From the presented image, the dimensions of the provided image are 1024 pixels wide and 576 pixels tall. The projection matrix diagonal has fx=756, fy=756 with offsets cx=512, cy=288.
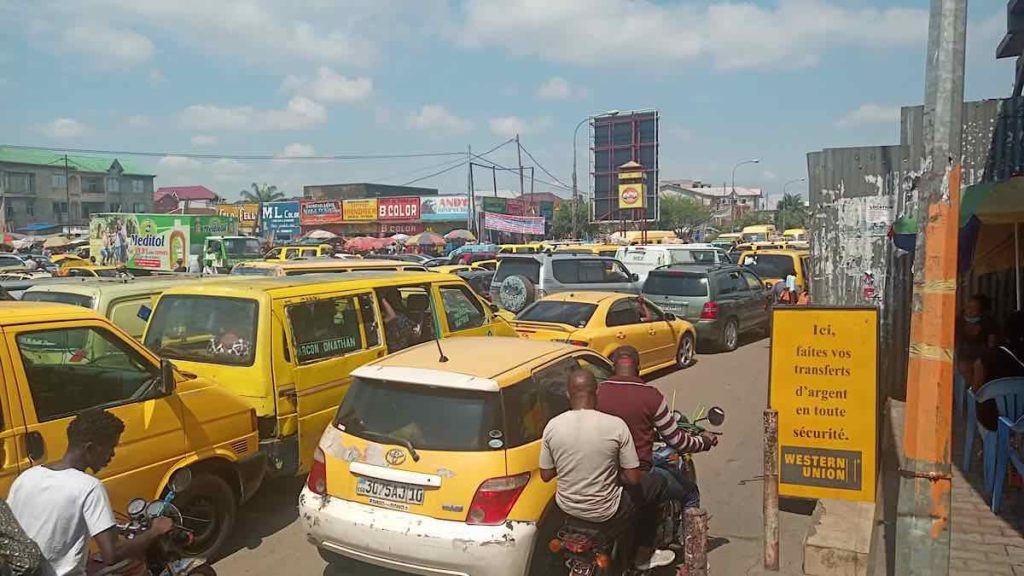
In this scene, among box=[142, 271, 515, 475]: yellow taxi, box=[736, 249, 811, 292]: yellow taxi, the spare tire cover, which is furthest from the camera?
box=[736, 249, 811, 292]: yellow taxi

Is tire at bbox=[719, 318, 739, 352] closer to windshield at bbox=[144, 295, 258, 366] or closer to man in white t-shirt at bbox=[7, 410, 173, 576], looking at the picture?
windshield at bbox=[144, 295, 258, 366]

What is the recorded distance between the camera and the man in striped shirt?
4578mm

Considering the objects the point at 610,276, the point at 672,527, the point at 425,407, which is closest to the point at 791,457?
the point at 672,527

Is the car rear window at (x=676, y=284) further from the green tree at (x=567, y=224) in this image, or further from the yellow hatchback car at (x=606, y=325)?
the green tree at (x=567, y=224)

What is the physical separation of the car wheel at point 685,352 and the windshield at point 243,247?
2099 cm

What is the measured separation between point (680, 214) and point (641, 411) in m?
82.0

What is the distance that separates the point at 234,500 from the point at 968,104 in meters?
8.51

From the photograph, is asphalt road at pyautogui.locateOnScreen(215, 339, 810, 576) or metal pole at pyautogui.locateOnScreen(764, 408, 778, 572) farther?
asphalt road at pyautogui.locateOnScreen(215, 339, 810, 576)

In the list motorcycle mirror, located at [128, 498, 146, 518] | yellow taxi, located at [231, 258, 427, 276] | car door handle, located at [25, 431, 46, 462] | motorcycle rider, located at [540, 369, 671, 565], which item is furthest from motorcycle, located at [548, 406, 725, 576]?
yellow taxi, located at [231, 258, 427, 276]

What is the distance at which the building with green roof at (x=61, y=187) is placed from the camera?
216 ft

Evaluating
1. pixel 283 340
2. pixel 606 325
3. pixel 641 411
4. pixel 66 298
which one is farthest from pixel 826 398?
pixel 66 298

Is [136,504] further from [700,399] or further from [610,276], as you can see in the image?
[610,276]

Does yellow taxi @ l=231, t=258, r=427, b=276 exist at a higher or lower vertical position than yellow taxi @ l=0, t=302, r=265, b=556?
higher

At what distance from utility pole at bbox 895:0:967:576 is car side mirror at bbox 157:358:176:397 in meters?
4.33
